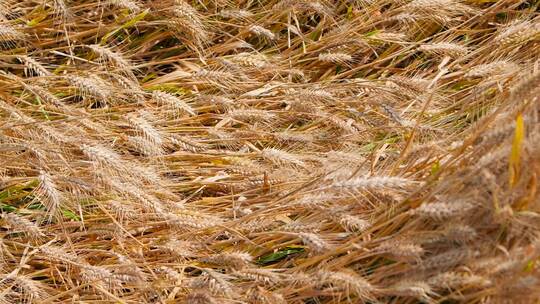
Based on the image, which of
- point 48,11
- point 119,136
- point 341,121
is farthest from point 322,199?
point 48,11

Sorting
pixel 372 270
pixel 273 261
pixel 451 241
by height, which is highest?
pixel 451 241

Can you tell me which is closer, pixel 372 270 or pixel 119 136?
pixel 372 270

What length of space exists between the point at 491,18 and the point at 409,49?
33 centimetres

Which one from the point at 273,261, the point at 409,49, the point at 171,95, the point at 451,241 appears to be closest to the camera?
the point at 451,241

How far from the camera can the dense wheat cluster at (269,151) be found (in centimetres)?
224

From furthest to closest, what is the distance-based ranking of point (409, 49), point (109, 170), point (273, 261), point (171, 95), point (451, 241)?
point (409, 49) < point (171, 95) < point (109, 170) < point (273, 261) < point (451, 241)

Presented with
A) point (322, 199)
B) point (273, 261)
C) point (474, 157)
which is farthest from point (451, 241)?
point (273, 261)

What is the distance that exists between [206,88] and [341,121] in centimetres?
63

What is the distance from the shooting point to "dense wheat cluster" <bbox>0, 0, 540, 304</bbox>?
88.4 inches

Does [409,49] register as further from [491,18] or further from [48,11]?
[48,11]

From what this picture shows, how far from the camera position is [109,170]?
2.86 m

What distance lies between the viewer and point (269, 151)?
2975mm

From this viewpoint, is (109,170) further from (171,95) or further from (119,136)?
(171,95)

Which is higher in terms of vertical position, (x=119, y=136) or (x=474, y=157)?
(x=474, y=157)
